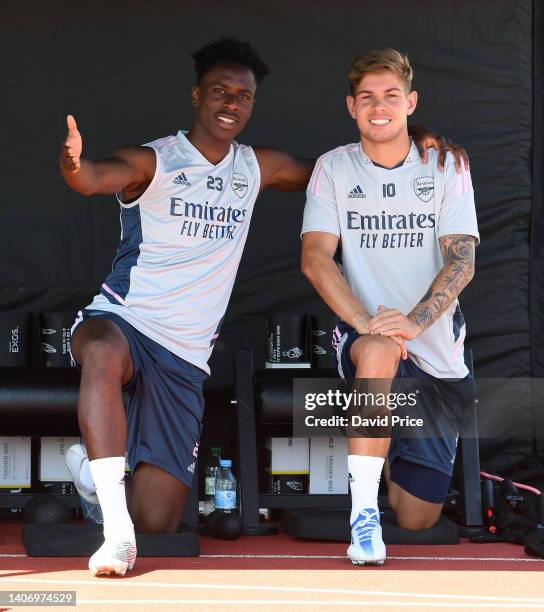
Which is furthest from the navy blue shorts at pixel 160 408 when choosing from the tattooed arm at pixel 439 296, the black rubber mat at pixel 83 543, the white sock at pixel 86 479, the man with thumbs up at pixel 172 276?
the tattooed arm at pixel 439 296

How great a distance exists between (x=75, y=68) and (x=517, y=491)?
2.59 metres

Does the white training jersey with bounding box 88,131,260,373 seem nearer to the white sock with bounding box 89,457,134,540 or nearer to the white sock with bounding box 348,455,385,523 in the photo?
the white sock with bounding box 89,457,134,540

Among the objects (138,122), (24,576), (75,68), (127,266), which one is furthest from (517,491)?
(75,68)

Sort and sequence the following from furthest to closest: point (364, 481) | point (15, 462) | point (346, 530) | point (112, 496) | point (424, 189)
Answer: point (15, 462)
point (424, 189)
point (346, 530)
point (364, 481)
point (112, 496)

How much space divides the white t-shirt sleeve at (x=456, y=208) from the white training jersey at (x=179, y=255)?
697mm

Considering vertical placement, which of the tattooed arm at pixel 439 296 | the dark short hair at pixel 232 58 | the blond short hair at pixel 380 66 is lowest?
the tattooed arm at pixel 439 296

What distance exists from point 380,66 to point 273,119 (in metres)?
1.20

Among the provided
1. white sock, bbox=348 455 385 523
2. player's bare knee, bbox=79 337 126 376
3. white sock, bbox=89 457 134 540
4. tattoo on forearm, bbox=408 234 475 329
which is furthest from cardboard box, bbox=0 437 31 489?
tattoo on forearm, bbox=408 234 475 329

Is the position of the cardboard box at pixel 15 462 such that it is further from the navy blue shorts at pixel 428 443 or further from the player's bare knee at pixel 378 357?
the player's bare knee at pixel 378 357

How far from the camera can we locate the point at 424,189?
4.10 meters

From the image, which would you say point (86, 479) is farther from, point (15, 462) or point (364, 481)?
point (364, 481)

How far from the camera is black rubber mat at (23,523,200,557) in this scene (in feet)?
11.9

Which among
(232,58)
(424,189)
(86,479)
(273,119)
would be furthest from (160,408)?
(273,119)

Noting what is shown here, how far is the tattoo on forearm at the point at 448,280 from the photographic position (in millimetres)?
3832
